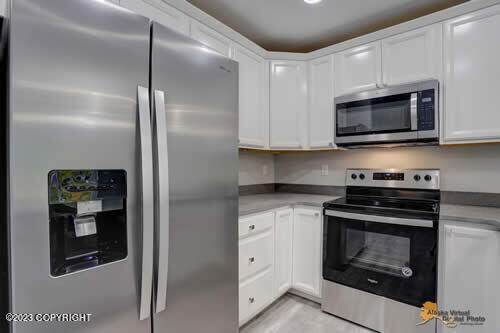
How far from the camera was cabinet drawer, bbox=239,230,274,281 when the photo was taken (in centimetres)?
174

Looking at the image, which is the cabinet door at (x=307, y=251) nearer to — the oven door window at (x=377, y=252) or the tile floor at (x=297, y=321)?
the tile floor at (x=297, y=321)

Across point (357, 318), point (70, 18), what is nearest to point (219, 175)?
point (70, 18)

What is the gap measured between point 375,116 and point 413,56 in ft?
1.70

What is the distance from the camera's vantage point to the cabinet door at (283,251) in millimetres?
2084

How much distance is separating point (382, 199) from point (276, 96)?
1378 mm

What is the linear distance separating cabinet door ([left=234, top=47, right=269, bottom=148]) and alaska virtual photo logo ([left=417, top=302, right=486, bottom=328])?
1721 millimetres

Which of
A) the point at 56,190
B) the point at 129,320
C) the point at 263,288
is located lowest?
the point at 263,288

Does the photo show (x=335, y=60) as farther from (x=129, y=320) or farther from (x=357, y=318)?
(x=129, y=320)

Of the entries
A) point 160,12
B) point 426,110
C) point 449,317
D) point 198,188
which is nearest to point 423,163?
point 426,110

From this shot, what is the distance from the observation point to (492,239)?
1450 millimetres

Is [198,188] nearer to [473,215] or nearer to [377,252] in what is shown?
[377,252]

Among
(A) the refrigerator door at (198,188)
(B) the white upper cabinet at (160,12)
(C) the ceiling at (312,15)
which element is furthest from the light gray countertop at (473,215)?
(B) the white upper cabinet at (160,12)

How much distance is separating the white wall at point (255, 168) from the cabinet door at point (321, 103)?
64cm

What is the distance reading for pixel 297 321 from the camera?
76.9 inches
